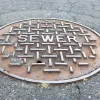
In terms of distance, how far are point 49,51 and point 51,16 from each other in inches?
52.7

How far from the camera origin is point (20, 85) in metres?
2.14

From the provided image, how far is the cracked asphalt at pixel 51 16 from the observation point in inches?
80.4

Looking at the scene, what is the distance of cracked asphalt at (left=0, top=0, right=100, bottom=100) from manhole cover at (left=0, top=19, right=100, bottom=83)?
95 mm

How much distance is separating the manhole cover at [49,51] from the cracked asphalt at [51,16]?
95mm

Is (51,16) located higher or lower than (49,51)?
higher

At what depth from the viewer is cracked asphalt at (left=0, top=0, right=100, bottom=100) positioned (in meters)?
2.04

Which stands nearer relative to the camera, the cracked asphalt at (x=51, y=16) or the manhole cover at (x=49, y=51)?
the cracked asphalt at (x=51, y=16)

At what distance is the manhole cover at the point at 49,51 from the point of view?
2275mm

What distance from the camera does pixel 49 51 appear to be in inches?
102

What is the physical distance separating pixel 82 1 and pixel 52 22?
60.3 inches

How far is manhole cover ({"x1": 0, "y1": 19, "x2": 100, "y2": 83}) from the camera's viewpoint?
228cm

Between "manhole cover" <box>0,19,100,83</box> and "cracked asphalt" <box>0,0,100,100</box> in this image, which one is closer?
"cracked asphalt" <box>0,0,100,100</box>

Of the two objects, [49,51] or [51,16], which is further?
[51,16]

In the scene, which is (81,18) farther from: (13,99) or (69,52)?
(13,99)
